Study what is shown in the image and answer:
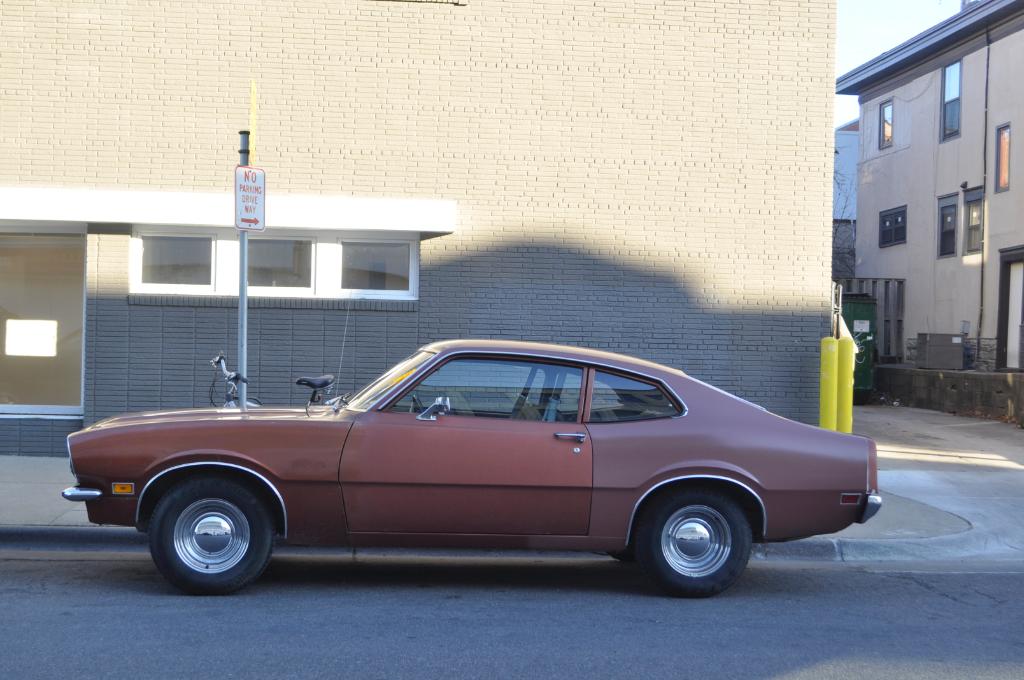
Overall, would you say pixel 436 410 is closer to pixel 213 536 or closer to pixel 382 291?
pixel 213 536

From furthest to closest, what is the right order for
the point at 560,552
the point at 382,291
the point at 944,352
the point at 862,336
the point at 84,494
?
the point at 862,336
the point at 944,352
the point at 382,291
the point at 560,552
the point at 84,494

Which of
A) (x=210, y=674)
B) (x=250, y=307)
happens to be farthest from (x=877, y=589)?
(x=250, y=307)

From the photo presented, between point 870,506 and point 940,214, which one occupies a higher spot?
point 940,214

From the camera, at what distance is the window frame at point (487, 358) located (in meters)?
6.39

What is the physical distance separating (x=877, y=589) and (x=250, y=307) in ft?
23.0

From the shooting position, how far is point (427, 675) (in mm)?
4887

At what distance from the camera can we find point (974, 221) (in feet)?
74.6

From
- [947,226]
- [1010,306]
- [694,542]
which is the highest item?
[947,226]

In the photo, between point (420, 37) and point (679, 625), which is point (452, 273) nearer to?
point (420, 37)

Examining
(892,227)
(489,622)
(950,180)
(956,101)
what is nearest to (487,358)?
(489,622)

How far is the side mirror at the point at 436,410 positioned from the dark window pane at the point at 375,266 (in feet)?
17.5

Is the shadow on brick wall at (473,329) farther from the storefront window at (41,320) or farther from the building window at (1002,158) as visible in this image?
the building window at (1002,158)

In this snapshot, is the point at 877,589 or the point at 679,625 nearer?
the point at 679,625

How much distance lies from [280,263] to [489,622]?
6542 mm
